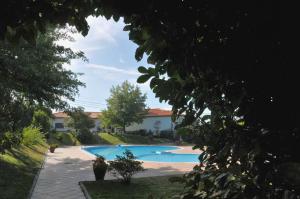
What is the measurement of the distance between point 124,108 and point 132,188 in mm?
38561

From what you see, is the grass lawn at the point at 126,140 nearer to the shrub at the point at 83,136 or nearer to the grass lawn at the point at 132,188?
the shrub at the point at 83,136

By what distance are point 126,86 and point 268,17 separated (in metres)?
51.5

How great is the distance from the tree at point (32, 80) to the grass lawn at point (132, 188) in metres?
3.00

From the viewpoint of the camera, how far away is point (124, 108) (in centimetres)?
5041

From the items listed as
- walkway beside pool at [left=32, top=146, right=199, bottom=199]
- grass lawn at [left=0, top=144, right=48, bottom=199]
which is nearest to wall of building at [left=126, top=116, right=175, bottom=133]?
walkway beside pool at [left=32, top=146, right=199, bottom=199]

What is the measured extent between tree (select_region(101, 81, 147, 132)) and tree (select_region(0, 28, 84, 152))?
35.3 meters

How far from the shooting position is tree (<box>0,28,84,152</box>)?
10711 mm

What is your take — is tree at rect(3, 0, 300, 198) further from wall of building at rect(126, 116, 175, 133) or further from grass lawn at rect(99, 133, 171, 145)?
wall of building at rect(126, 116, 175, 133)

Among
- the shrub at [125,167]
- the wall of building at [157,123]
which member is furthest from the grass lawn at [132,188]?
the wall of building at [157,123]

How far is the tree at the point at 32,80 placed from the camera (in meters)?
10.7

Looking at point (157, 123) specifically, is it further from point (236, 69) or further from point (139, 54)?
point (236, 69)

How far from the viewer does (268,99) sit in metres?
2.20

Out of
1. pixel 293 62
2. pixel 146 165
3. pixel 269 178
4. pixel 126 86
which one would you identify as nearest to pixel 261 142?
pixel 269 178

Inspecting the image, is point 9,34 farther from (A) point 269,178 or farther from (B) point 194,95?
(A) point 269,178
